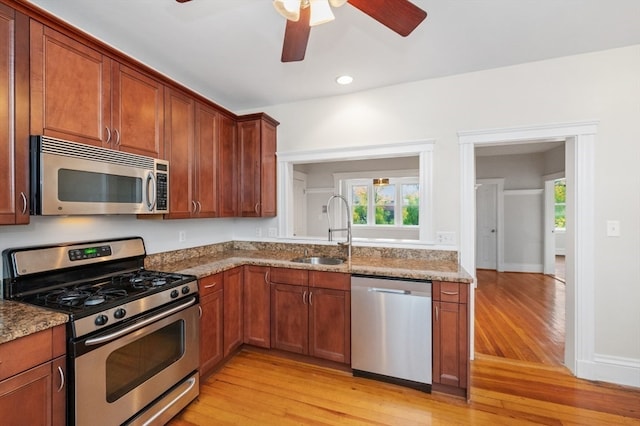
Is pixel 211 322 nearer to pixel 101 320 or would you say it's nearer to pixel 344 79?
pixel 101 320

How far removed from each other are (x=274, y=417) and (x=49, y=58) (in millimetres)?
2570

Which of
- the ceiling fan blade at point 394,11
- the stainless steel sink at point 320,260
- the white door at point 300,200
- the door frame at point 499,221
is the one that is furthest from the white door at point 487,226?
the ceiling fan blade at point 394,11

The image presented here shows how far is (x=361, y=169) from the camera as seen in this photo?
251 inches

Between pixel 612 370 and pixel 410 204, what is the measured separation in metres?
4.49

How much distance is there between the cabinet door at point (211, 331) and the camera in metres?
2.29

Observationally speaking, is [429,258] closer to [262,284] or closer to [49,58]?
[262,284]

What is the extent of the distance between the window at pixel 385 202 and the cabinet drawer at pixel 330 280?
4395 millimetres

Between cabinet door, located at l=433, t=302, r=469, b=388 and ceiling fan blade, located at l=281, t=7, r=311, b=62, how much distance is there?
6.47 ft

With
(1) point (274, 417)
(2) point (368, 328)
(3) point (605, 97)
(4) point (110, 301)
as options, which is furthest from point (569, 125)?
(4) point (110, 301)

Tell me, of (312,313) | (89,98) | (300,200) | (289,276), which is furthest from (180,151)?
(300,200)

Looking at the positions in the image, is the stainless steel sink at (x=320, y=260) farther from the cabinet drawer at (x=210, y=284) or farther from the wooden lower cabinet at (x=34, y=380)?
the wooden lower cabinet at (x=34, y=380)

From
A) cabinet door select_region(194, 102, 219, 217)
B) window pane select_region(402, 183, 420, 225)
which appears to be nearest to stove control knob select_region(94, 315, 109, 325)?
cabinet door select_region(194, 102, 219, 217)

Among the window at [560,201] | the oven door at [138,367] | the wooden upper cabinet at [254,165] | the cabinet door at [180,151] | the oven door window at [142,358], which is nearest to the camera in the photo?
the oven door at [138,367]

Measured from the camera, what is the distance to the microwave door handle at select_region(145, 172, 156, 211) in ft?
6.91
